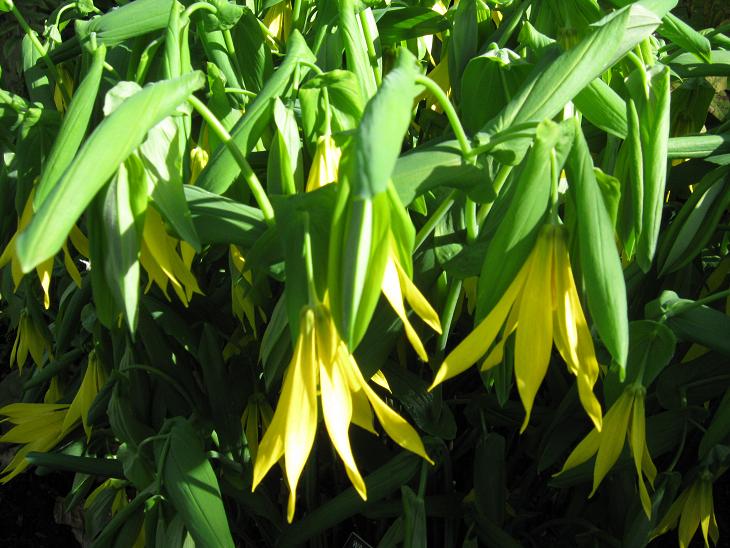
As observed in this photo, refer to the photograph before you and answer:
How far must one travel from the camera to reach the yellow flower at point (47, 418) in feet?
3.51

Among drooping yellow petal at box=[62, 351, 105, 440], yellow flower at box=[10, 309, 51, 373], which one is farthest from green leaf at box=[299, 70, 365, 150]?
yellow flower at box=[10, 309, 51, 373]

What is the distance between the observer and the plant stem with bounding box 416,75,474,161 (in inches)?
21.5

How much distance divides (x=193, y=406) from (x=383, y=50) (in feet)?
1.50

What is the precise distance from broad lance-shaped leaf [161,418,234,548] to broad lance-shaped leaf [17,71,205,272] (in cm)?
38

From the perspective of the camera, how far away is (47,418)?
113cm

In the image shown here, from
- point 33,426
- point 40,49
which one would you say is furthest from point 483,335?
point 33,426

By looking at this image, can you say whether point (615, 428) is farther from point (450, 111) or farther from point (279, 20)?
point (279, 20)

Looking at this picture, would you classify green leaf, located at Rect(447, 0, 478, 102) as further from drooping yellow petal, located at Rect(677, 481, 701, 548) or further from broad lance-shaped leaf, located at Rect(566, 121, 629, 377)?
drooping yellow petal, located at Rect(677, 481, 701, 548)

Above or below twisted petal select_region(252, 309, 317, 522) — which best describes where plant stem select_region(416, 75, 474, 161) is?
above

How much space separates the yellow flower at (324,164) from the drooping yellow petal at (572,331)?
0.63 ft

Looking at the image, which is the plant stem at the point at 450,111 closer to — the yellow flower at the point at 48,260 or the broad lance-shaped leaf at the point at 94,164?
the broad lance-shaped leaf at the point at 94,164

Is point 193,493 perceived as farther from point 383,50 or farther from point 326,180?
point 383,50

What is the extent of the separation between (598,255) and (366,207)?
0.18 metres

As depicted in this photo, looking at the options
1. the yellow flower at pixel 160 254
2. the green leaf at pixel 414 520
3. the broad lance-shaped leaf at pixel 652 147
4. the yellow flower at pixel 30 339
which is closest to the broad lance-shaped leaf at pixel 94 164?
the yellow flower at pixel 160 254
